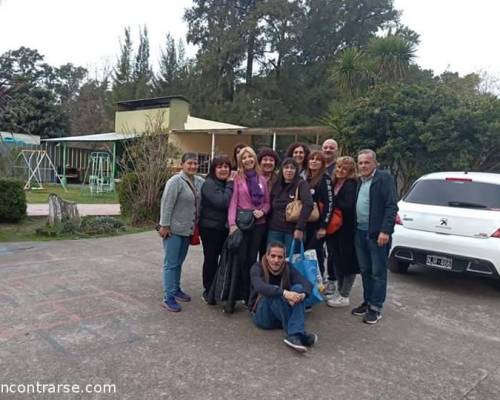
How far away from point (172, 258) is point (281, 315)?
129cm

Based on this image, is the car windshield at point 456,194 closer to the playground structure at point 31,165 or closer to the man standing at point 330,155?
the man standing at point 330,155

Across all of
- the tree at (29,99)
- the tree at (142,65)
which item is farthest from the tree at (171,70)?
the tree at (29,99)

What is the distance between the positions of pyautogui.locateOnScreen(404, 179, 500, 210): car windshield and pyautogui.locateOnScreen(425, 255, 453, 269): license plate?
69cm

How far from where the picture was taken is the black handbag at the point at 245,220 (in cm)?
415

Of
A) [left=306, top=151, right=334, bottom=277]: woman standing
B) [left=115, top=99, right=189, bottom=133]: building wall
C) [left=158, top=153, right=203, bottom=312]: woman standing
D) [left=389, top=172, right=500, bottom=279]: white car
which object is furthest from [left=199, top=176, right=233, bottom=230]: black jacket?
[left=115, top=99, right=189, bottom=133]: building wall

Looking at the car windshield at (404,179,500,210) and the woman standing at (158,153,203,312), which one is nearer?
the woman standing at (158,153,203,312)

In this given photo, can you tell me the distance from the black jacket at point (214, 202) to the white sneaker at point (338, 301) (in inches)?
56.9

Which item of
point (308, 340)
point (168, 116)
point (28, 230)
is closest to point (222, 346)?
point (308, 340)

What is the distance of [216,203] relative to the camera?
14.1ft

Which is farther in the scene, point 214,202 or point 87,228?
point 87,228

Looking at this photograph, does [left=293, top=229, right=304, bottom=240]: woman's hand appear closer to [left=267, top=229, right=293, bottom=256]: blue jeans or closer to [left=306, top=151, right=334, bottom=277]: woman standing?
[left=267, top=229, right=293, bottom=256]: blue jeans

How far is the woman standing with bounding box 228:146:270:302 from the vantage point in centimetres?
421

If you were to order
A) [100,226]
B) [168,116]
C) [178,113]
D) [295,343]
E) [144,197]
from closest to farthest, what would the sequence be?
[295,343]
[100,226]
[144,197]
[168,116]
[178,113]

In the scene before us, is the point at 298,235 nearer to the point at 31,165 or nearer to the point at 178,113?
the point at 31,165
